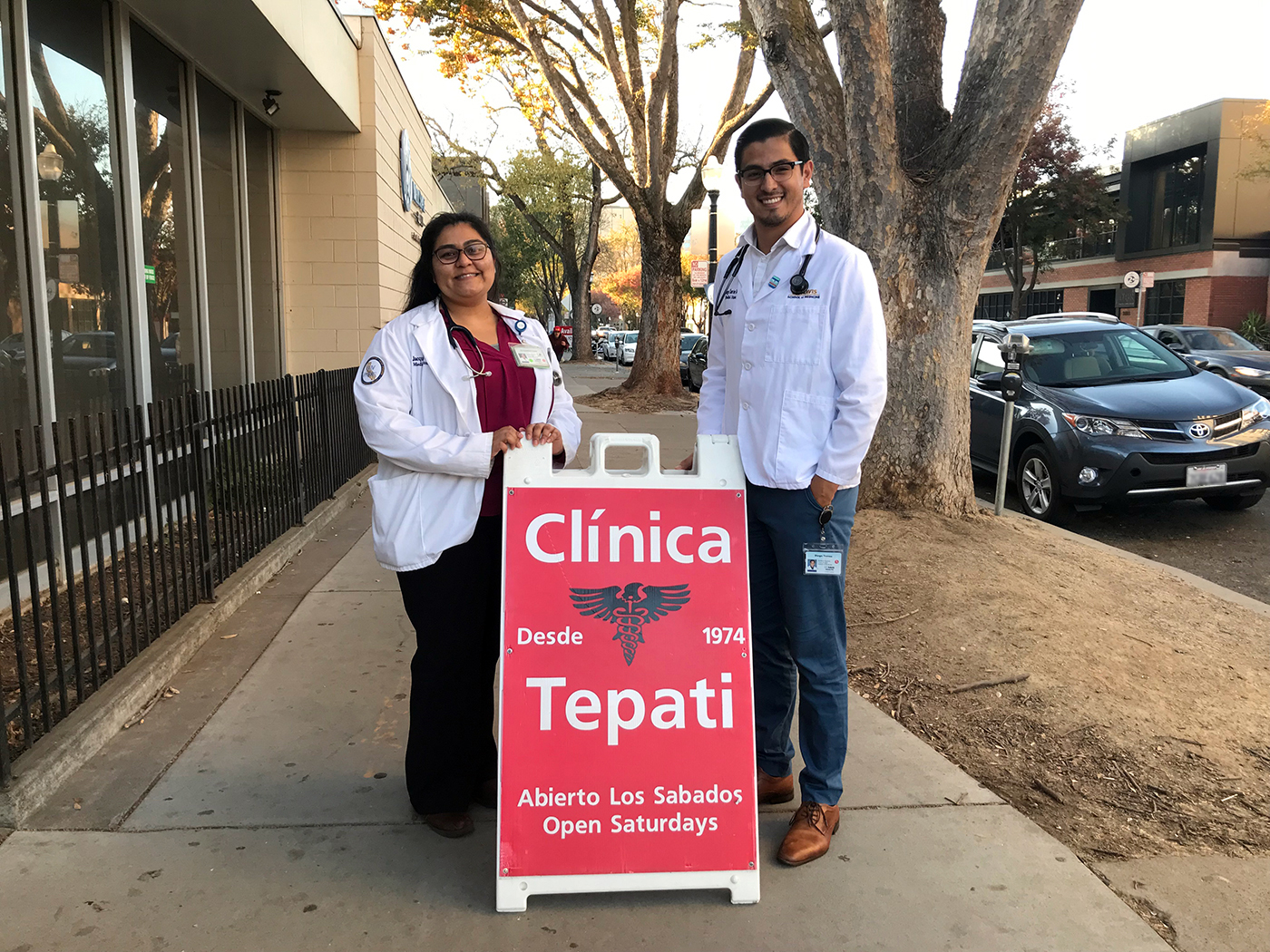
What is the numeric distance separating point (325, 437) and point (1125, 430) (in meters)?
6.32

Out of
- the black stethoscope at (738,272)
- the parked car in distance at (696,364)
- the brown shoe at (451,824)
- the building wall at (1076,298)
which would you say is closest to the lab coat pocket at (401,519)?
the brown shoe at (451,824)

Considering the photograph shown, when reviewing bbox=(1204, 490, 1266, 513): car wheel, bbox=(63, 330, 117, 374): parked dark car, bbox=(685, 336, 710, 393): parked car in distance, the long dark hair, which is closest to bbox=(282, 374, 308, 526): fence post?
bbox=(63, 330, 117, 374): parked dark car

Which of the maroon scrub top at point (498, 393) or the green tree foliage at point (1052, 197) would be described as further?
the green tree foliage at point (1052, 197)

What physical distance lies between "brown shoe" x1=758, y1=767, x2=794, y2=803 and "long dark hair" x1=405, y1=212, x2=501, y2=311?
6.01ft

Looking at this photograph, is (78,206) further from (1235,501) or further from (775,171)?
(1235,501)

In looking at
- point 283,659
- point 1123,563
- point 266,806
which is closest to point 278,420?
point 283,659

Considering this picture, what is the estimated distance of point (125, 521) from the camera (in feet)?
14.1

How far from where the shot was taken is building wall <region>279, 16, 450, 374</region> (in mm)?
10875

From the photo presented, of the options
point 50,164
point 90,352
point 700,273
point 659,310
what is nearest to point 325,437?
point 90,352

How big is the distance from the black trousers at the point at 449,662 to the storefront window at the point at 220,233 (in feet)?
20.6

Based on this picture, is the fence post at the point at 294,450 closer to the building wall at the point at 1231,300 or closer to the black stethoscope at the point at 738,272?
the black stethoscope at the point at 738,272

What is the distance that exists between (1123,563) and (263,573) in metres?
5.17

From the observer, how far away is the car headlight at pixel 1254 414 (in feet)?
26.2

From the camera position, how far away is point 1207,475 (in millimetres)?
7836
